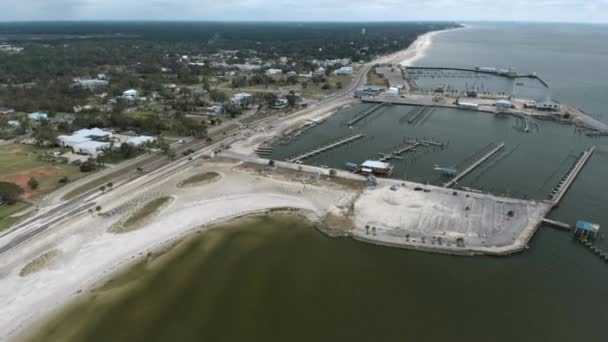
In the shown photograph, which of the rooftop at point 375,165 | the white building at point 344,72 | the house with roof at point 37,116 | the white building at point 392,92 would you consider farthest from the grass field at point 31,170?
the white building at point 344,72

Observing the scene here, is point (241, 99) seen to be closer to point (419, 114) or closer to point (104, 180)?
point (419, 114)

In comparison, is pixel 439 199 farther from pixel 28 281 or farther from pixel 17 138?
pixel 17 138

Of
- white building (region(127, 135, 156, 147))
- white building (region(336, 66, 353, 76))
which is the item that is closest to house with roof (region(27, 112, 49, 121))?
white building (region(127, 135, 156, 147))

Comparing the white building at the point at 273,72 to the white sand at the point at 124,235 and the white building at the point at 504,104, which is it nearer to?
the white building at the point at 504,104

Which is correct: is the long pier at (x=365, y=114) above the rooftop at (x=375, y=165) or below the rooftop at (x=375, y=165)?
above

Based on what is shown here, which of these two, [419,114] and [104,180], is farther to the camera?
[419,114]

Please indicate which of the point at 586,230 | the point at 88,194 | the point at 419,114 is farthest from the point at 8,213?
the point at 419,114
